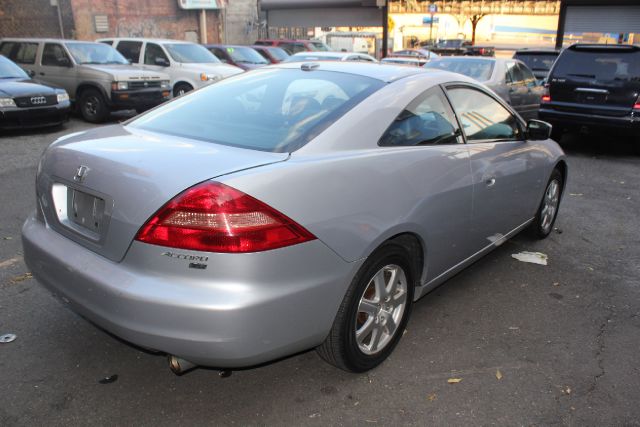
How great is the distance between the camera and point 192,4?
1195 inches

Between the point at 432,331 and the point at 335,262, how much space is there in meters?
1.27

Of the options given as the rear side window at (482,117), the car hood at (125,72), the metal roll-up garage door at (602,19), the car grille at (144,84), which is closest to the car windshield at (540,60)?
the metal roll-up garage door at (602,19)

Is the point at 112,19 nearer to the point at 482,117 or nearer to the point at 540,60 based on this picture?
the point at 540,60

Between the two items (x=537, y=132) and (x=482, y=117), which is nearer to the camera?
(x=482, y=117)

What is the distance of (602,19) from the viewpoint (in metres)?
21.3

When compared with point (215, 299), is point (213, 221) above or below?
above

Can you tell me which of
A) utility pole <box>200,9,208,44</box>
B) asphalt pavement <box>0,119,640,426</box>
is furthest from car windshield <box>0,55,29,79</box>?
utility pole <box>200,9,208,44</box>

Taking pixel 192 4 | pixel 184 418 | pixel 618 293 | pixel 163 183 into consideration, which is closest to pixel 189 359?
pixel 184 418

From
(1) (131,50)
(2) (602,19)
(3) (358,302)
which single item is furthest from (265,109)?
(2) (602,19)

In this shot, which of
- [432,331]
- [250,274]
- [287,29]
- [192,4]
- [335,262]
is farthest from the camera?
[287,29]

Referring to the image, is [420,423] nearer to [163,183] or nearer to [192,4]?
[163,183]

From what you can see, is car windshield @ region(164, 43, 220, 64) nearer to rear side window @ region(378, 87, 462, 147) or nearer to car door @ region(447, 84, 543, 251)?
car door @ region(447, 84, 543, 251)

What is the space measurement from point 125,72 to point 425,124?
10.2 metres

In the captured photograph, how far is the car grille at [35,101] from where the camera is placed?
966 cm
